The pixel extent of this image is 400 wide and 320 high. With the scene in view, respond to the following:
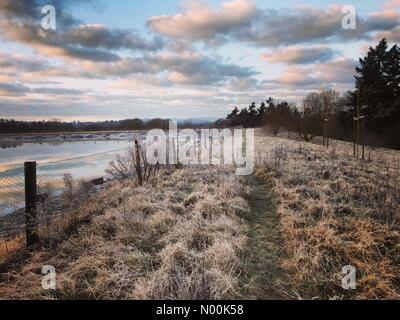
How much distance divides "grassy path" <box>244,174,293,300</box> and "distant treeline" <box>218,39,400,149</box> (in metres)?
26.1

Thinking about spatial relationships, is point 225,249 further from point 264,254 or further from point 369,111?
point 369,111

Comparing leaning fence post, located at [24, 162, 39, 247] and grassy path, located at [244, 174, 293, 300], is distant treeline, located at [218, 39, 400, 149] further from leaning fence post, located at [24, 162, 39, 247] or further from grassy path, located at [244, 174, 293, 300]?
leaning fence post, located at [24, 162, 39, 247]

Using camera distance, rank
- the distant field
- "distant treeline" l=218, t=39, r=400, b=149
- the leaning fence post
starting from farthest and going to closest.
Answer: "distant treeline" l=218, t=39, r=400, b=149
the leaning fence post
the distant field

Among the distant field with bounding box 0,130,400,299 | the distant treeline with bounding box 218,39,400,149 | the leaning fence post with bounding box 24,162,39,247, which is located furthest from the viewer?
the distant treeline with bounding box 218,39,400,149

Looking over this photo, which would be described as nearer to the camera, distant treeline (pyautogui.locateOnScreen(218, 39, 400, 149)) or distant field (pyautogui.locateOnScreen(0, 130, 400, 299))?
distant field (pyautogui.locateOnScreen(0, 130, 400, 299))

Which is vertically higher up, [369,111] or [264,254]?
[369,111]

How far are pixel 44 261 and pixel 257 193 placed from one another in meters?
5.58

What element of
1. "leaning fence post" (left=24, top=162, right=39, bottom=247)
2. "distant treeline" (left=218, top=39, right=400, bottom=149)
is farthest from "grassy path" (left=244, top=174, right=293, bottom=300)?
"distant treeline" (left=218, top=39, right=400, bottom=149)

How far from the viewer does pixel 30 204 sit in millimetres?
5391

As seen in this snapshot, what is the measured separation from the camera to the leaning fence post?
5.23 m

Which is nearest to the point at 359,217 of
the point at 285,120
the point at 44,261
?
the point at 44,261

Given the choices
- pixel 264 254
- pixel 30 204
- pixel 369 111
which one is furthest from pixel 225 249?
pixel 369 111

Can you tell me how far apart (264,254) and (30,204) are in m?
4.34
